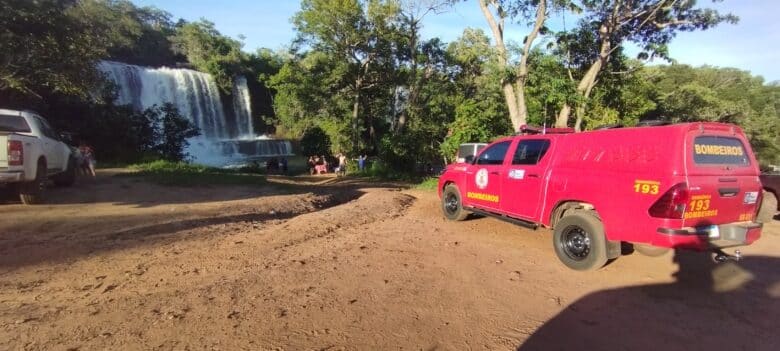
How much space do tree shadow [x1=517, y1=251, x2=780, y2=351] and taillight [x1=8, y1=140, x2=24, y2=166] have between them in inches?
362

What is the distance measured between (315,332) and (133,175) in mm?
13576

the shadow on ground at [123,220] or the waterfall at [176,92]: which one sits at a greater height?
the waterfall at [176,92]

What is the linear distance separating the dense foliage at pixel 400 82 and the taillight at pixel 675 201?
8807mm

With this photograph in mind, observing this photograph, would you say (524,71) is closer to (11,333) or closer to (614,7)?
(614,7)

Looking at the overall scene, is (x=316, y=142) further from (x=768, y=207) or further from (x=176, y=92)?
(x=768, y=207)

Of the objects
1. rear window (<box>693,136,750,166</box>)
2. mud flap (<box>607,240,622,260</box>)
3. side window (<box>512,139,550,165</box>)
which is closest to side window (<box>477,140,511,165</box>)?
side window (<box>512,139,550,165</box>)

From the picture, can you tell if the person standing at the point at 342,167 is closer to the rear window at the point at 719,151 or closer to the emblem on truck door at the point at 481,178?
the emblem on truck door at the point at 481,178

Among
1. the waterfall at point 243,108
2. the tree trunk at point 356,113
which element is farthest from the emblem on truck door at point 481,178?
the waterfall at point 243,108

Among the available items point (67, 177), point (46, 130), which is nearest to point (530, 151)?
point (46, 130)

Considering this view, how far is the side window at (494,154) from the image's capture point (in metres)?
7.04

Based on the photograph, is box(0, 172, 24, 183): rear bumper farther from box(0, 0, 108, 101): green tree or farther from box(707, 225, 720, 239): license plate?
box(707, 225, 720, 239): license plate

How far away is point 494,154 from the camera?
7301mm

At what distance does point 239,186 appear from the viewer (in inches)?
539

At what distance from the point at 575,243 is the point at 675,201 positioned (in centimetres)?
138
